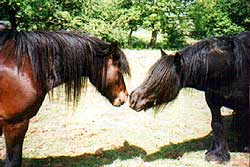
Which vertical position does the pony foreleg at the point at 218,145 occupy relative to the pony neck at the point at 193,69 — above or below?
below

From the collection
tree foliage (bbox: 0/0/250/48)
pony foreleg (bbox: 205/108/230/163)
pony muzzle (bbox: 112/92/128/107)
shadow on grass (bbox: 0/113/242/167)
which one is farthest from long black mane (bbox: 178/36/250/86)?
tree foliage (bbox: 0/0/250/48)

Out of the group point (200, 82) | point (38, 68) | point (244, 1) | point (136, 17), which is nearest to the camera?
point (38, 68)

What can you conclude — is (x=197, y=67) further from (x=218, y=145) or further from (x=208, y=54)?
(x=218, y=145)

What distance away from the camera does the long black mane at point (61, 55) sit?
3.80m

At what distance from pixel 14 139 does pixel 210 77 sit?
2.76 metres

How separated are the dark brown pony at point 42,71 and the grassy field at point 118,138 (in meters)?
0.35

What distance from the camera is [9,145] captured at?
3820mm

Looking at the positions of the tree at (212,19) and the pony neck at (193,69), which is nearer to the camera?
the pony neck at (193,69)

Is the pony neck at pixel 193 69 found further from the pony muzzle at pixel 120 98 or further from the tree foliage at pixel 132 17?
the tree foliage at pixel 132 17

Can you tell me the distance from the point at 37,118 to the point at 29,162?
228 centimetres

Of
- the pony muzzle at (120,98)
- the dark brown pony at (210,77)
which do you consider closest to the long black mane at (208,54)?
the dark brown pony at (210,77)

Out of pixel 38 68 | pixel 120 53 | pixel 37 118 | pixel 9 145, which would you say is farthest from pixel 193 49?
pixel 37 118

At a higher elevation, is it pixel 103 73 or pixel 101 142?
pixel 103 73

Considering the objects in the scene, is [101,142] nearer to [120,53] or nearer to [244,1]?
[120,53]
